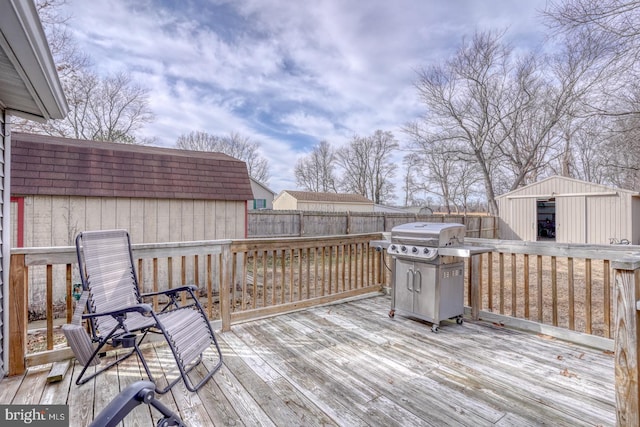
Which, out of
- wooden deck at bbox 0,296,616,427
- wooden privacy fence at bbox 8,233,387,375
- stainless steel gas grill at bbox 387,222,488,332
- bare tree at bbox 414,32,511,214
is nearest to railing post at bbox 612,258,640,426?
wooden deck at bbox 0,296,616,427

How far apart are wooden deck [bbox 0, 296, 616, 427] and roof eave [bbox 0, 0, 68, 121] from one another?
1995 millimetres

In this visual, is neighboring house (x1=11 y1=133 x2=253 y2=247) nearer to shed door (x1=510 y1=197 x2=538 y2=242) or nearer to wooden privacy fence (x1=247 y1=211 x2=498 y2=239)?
wooden privacy fence (x1=247 y1=211 x2=498 y2=239)

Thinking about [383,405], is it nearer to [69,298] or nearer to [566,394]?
[566,394]

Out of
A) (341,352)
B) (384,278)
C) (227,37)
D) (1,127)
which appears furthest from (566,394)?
(227,37)

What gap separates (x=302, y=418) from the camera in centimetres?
188

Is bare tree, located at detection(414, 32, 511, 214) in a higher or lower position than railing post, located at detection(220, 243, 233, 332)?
higher

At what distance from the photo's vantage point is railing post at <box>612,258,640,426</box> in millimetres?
1500

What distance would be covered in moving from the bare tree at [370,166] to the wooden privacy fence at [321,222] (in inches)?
571

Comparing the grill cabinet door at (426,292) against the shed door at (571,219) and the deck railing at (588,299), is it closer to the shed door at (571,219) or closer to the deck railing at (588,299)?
the deck railing at (588,299)

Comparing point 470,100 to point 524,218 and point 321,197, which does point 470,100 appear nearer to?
point 524,218

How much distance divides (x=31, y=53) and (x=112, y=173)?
4.89 meters

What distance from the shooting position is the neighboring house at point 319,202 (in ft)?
65.7

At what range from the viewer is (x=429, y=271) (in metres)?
3.32

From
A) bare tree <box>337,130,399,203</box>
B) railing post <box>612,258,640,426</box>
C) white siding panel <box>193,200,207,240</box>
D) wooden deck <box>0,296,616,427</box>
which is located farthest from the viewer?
bare tree <box>337,130,399,203</box>
